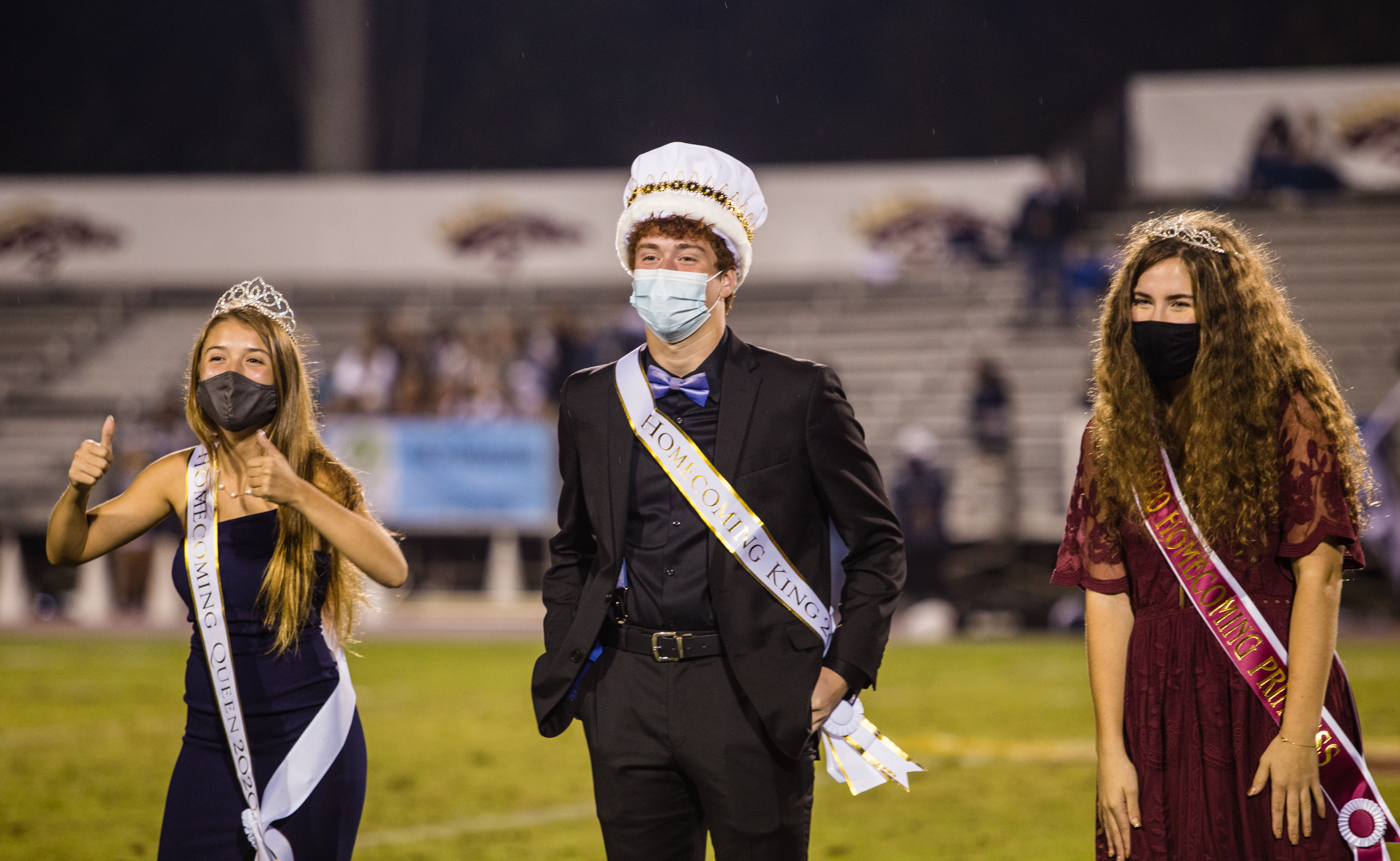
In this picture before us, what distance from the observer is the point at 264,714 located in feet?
11.6

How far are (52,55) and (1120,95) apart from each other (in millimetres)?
22317

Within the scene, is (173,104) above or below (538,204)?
above

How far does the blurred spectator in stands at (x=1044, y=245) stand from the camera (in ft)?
68.3

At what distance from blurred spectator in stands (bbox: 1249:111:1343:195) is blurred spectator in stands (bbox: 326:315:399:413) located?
42.3ft

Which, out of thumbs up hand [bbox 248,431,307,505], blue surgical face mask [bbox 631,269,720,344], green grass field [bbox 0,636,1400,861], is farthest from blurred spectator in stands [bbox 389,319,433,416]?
blue surgical face mask [bbox 631,269,720,344]

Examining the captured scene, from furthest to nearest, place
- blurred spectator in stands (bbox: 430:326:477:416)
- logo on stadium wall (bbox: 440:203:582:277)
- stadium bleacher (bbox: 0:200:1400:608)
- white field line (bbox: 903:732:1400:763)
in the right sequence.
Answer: logo on stadium wall (bbox: 440:203:582:277), stadium bleacher (bbox: 0:200:1400:608), blurred spectator in stands (bbox: 430:326:477:416), white field line (bbox: 903:732:1400:763)

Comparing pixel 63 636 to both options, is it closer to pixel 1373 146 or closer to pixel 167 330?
pixel 167 330

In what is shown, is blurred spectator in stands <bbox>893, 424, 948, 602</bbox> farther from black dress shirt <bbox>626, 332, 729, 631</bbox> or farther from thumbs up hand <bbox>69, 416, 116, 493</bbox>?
thumbs up hand <bbox>69, 416, 116, 493</bbox>

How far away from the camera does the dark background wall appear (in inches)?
1179

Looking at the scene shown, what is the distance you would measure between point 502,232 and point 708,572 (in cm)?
2036

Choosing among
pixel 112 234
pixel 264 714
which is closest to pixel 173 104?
pixel 112 234

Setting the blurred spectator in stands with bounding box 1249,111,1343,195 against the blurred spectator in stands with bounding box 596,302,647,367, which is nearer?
the blurred spectator in stands with bounding box 596,302,647,367

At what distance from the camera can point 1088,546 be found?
3.30 metres

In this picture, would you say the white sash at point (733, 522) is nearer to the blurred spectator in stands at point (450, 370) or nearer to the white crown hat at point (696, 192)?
the white crown hat at point (696, 192)
